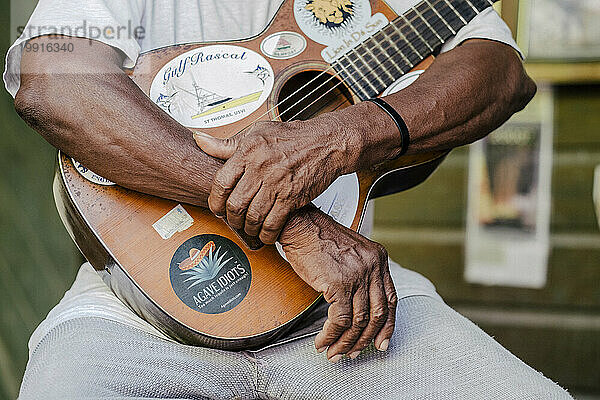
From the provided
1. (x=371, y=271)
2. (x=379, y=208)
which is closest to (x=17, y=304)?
(x=379, y=208)

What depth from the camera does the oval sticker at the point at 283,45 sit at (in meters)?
1.07

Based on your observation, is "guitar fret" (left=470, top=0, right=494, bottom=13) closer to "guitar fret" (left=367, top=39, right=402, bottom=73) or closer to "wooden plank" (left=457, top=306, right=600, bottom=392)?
"guitar fret" (left=367, top=39, right=402, bottom=73)

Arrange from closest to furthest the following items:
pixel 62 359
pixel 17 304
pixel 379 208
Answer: pixel 62 359
pixel 17 304
pixel 379 208

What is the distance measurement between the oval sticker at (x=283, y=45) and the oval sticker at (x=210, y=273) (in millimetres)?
310

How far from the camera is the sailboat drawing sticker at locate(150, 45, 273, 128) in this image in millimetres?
1002

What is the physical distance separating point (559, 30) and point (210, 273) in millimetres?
1759

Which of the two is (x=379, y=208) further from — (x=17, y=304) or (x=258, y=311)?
(x=258, y=311)

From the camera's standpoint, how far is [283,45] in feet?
3.54

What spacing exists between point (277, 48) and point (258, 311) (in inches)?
16.2

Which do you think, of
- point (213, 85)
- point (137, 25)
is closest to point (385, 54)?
point (213, 85)

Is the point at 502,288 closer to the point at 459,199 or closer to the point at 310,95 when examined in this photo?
the point at 459,199

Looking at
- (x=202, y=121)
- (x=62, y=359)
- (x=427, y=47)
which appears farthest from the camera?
(x=427, y=47)

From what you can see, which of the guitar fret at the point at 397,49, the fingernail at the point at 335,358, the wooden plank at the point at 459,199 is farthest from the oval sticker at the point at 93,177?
the wooden plank at the point at 459,199

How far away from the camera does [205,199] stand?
909 mm
